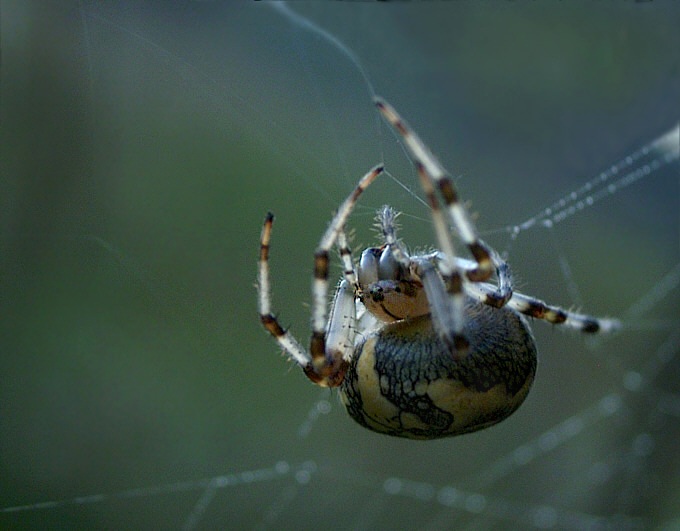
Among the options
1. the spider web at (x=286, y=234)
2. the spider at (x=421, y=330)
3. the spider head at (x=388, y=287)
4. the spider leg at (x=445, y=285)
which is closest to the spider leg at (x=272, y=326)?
the spider at (x=421, y=330)

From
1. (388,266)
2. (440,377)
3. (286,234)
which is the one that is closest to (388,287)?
(388,266)

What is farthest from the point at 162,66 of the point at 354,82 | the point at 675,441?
the point at 675,441

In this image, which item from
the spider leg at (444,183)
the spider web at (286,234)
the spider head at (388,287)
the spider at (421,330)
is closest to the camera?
the spider leg at (444,183)

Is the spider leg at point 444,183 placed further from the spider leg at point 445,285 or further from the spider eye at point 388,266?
the spider eye at point 388,266

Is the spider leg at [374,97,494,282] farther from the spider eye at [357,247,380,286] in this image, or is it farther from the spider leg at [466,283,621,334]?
the spider eye at [357,247,380,286]

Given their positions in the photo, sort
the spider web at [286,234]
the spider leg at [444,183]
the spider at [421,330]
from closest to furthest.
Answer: the spider leg at [444,183], the spider at [421,330], the spider web at [286,234]

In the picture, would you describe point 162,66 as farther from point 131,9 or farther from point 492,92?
point 492,92

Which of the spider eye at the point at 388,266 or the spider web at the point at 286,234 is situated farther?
the spider web at the point at 286,234

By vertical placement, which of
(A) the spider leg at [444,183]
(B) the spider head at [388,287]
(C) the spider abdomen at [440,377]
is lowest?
(C) the spider abdomen at [440,377]

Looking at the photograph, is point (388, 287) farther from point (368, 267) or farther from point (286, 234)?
point (286, 234)
